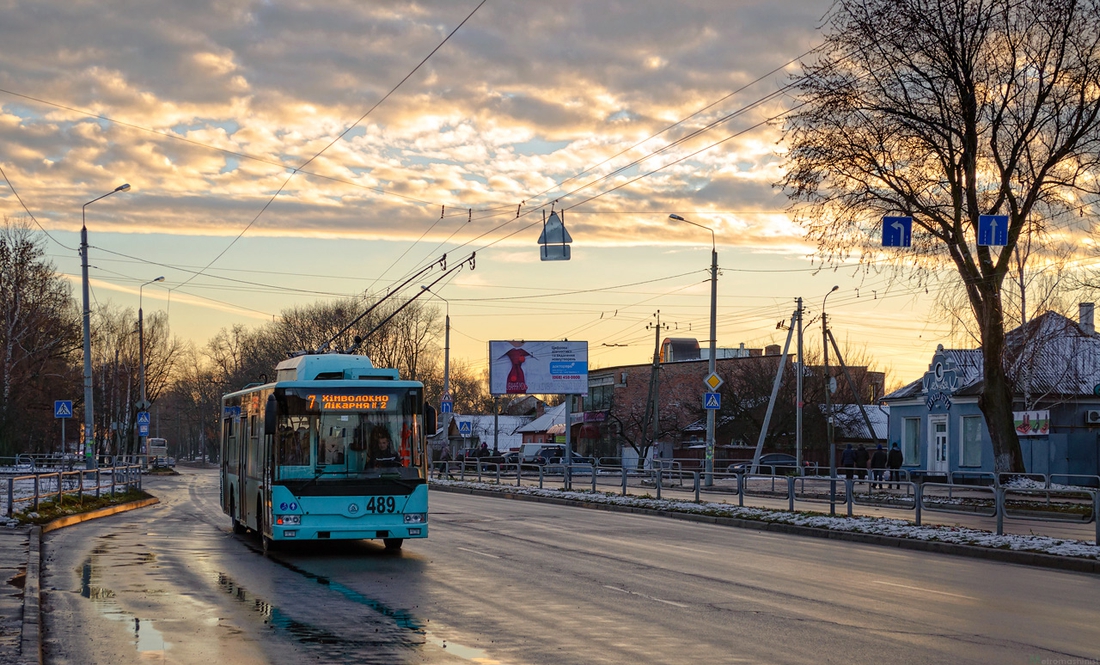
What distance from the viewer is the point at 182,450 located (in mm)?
192250

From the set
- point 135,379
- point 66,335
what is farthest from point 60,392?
point 135,379

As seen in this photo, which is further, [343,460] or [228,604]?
[343,460]

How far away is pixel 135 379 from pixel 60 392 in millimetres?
36534

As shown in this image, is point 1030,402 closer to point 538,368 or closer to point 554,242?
point 538,368

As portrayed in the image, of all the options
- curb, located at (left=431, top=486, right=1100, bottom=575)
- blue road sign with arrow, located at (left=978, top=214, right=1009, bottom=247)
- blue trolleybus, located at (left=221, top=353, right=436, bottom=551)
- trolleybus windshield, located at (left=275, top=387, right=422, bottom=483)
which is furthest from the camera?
blue road sign with arrow, located at (left=978, top=214, right=1009, bottom=247)

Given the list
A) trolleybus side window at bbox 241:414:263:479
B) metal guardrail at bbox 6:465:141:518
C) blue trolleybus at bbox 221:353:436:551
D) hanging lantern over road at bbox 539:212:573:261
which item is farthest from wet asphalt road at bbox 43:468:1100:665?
hanging lantern over road at bbox 539:212:573:261

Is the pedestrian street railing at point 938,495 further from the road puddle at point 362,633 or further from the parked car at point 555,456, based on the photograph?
the parked car at point 555,456

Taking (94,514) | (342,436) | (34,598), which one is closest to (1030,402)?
(94,514)

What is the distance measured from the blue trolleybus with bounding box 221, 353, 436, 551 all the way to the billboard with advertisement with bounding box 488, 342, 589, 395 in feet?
138

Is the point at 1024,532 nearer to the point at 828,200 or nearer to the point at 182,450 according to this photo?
the point at 828,200

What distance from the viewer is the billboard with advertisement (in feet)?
202

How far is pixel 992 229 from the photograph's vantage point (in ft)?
91.7

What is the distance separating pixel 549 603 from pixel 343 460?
21.9ft

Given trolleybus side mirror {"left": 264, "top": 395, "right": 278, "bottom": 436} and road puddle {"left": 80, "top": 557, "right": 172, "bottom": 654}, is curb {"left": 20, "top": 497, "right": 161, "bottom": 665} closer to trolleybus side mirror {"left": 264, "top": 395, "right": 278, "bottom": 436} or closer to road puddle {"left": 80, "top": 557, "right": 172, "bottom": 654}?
road puddle {"left": 80, "top": 557, "right": 172, "bottom": 654}
